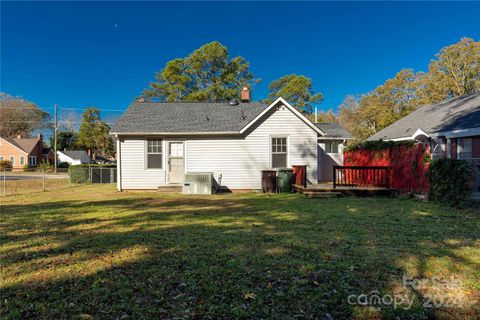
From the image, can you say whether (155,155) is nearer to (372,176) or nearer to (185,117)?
(185,117)

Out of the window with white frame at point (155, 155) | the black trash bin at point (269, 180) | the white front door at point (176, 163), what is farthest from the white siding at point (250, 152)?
the window with white frame at point (155, 155)

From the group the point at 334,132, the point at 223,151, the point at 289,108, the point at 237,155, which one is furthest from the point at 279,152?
the point at 334,132

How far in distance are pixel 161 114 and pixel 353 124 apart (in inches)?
1398

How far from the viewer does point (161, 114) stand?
15828 millimetres

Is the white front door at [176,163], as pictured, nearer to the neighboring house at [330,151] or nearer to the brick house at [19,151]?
the neighboring house at [330,151]

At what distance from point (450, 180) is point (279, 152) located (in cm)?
721

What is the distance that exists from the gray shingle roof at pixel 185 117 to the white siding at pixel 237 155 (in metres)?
0.63

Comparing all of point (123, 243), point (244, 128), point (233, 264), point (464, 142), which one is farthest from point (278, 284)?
point (464, 142)

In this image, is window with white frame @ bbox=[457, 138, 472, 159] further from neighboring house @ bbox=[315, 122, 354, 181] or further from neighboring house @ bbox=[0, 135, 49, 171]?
neighboring house @ bbox=[0, 135, 49, 171]

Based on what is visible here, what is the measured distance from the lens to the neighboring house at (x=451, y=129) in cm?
1351

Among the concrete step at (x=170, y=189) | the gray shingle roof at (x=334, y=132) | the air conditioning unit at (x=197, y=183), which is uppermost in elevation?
the gray shingle roof at (x=334, y=132)

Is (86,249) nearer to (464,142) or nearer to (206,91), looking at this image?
(464,142)

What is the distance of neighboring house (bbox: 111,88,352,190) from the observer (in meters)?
14.2

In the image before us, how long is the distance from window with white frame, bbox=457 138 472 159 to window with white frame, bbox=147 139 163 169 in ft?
49.9
